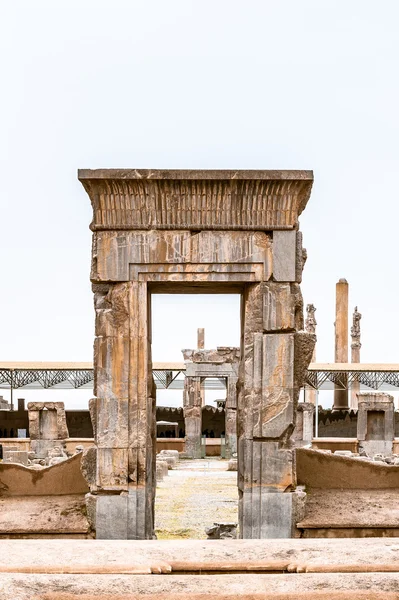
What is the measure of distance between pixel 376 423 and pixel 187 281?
53.6 feet

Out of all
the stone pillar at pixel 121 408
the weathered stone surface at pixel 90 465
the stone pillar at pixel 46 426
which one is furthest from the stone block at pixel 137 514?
the stone pillar at pixel 46 426

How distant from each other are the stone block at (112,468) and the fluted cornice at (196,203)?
2.06m

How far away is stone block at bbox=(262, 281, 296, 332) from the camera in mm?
7113

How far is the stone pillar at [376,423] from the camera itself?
2197cm

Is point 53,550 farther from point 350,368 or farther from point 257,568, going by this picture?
point 350,368

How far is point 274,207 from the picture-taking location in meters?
7.08

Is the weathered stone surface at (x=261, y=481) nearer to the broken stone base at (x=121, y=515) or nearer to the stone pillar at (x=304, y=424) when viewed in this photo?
the broken stone base at (x=121, y=515)

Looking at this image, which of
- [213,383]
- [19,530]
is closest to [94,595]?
[19,530]

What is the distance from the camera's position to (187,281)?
23.6 feet

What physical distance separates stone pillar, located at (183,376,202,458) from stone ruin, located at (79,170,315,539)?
1624 centimetres

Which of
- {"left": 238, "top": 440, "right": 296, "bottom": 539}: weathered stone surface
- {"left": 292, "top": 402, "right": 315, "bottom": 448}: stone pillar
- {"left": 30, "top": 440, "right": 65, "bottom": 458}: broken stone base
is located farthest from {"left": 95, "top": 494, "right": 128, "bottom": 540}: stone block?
{"left": 30, "top": 440, "right": 65, "bottom": 458}: broken stone base

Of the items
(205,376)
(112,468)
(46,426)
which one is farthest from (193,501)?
(205,376)

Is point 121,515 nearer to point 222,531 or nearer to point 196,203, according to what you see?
point 222,531

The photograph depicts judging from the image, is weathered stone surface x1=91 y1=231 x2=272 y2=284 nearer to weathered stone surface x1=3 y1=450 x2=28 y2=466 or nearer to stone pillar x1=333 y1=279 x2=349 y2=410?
weathered stone surface x1=3 y1=450 x2=28 y2=466
